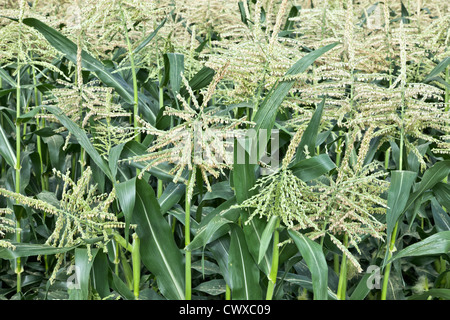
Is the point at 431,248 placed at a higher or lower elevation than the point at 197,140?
lower

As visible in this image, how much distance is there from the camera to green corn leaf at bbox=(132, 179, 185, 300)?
1.87 metres

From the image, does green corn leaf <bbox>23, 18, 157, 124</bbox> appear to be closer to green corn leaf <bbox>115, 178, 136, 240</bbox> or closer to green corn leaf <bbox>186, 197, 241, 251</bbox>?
green corn leaf <bbox>115, 178, 136, 240</bbox>

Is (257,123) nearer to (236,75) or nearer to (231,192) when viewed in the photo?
(236,75)

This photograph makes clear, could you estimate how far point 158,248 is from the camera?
1.91 metres

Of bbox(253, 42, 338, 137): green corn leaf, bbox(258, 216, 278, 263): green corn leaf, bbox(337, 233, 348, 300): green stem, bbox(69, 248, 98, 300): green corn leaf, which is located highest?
bbox(253, 42, 338, 137): green corn leaf

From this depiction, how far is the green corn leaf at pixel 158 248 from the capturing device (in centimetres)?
187

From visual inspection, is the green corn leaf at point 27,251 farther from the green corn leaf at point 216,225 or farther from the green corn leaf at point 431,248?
the green corn leaf at point 431,248

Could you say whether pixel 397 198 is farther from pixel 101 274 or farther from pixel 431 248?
pixel 101 274

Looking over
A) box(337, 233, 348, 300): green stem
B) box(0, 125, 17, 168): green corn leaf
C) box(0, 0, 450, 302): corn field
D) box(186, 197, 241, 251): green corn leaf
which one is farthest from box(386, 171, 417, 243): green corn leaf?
box(0, 125, 17, 168): green corn leaf

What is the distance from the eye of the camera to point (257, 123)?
1.74 meters

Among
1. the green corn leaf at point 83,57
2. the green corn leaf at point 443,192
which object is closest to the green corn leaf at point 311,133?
the green corn leaf at point 443,192

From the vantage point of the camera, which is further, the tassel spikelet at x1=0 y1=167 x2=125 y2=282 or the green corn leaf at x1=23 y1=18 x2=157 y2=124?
the green corn leaf at x1=23 y1=18 x2=157 y2=124

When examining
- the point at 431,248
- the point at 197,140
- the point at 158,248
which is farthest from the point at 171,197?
the point at 431,248

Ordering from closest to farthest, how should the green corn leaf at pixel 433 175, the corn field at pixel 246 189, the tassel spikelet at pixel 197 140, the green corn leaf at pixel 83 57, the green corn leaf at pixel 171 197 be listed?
the tassel spikelet at pixel 197 140
the corn field at pixel 246 189
the green corn leaf at pixel 433 175
the green corn leaf at pixel 171 197
the green corn leaf at pixel 83 57
